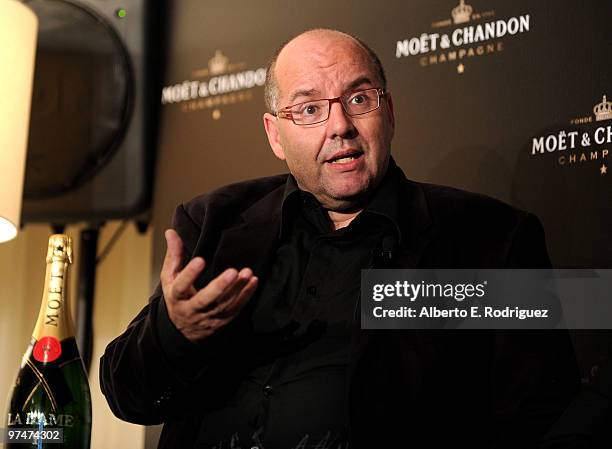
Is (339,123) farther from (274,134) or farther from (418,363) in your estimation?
(418,363)

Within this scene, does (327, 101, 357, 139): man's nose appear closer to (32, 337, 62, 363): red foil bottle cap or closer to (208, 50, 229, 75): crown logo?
(32, 337, 62, 363): red foil bottle cap

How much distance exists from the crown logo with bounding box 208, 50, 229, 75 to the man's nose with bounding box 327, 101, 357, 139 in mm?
705

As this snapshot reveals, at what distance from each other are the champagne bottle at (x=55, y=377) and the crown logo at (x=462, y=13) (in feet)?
2.89

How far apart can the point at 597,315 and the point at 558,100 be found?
1.32ft

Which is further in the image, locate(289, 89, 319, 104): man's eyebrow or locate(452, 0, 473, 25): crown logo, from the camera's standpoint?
locate(452, 0, 473, 25): crown logo

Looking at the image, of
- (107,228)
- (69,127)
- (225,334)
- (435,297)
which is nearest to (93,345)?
(107,228)

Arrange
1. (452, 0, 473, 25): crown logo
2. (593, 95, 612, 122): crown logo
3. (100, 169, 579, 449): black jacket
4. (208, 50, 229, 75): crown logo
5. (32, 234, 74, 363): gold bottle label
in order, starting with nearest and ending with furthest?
1. (100, 169, 579, 449): black jacket
2. (32, 234, 74, 363): gold bottle label
3. (593, 95, 612, 122): crown logo
4. (452, 0, 473, 25): crown logo
5. (208, 50, 229, 75): crown logo

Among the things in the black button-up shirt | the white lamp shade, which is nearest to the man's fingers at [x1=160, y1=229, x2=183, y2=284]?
the black button-up shirt

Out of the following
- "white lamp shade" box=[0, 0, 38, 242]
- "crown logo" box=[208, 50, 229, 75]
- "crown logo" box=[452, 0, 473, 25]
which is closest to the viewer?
"crown logo" box=[452, 0, 473, 25]

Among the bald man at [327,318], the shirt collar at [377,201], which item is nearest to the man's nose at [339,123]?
the bald man at [327,318]

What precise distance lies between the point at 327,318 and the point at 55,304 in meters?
0.45

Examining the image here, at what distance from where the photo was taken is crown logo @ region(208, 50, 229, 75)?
6.72ft

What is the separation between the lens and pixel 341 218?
1472 millimetres

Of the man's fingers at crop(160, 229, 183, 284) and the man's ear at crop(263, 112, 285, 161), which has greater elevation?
the man's ear at crop(263, 112, 285, 161)
